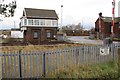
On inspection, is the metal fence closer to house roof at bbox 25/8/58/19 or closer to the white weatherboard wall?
house roof at bbox 25/8/58/19

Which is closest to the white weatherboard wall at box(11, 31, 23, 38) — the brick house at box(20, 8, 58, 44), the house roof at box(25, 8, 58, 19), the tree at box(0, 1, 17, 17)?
the brick house at box(20, 8, 58, 44)

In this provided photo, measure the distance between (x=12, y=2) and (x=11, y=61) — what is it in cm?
1110

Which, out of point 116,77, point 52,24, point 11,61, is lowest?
point 116,77

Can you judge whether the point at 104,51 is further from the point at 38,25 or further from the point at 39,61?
the point at 38,25

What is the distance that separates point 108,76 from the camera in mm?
10945

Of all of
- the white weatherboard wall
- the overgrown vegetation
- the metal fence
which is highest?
the white weatherboard wall

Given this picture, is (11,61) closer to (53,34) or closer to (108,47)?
(108,47)

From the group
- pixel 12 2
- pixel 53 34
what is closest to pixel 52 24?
pixel 53 34

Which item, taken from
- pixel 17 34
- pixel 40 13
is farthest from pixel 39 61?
pixel 17 34

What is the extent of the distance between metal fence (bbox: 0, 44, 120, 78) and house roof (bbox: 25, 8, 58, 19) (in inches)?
1662

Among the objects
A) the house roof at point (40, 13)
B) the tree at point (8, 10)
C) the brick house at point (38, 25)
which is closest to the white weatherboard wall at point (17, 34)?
the brick house at point (38, 25)

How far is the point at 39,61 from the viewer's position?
434 inches

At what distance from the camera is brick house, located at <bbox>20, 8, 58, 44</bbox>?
2127 inches

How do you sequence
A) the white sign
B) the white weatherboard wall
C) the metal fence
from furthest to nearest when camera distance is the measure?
the white weatherboard wall → the white sign → the metal fence
